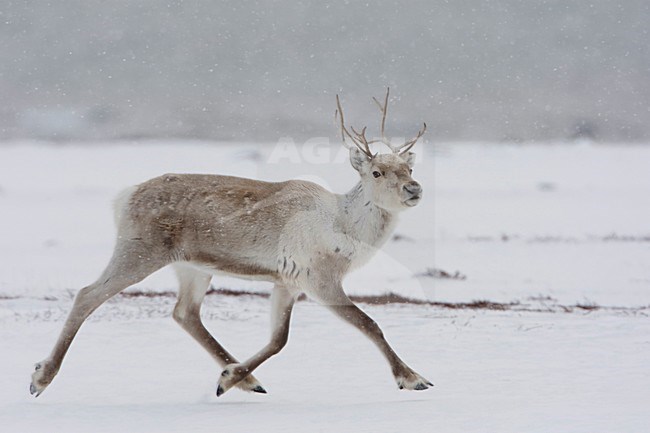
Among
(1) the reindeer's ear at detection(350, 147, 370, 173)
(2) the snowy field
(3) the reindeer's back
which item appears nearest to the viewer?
(2) the snowy field

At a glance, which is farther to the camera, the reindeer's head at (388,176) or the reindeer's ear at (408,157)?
the reindeer's ear at (408,157)

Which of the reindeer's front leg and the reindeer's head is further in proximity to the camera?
the reindeer's head

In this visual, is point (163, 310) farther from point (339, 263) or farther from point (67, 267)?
point (67, 267)

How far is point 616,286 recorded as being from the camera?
14750 mm

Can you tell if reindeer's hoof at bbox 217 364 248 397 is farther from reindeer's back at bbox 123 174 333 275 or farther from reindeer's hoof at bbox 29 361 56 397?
reindeer's hoof at bbox 29 361 56 397

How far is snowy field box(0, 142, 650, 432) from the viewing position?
251 inches

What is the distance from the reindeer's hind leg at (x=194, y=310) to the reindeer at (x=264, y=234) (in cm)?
14

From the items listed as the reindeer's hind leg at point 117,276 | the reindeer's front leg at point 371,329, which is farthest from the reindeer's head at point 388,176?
the reindeer's hind leg at point 117,276

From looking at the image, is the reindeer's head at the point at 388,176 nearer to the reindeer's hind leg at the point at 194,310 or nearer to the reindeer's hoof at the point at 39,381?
the reindeer's hind leg at the point at 194,310

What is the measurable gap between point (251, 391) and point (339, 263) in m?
1.12

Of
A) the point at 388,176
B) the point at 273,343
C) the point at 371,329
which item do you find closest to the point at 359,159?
the point at 388,176

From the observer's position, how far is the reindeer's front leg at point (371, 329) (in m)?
6.97

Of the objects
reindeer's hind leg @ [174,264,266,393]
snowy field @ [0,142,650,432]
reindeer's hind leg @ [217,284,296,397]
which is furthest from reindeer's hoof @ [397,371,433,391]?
reindeer's hind leg @ [174,264,266,393]

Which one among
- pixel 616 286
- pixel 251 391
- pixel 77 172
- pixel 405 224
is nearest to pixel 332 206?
pixel 251 391
